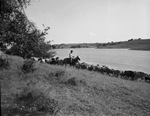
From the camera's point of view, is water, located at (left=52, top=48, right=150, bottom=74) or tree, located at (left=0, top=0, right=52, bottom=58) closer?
tree, located at (left=0, top=0, right=52, bottom=58)

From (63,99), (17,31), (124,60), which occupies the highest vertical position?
(17,31)

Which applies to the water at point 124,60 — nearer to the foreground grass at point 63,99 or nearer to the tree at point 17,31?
the foreground grass at point 63,99

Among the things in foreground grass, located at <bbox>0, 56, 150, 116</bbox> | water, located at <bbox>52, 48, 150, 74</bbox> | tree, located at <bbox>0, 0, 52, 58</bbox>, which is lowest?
water, located at <bbox>52, 48, 150, 74</bbox>

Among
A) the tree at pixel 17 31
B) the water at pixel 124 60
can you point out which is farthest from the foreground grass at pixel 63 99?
the water at pixel 124 60

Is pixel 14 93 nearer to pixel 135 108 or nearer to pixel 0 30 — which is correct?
pixel 0 30

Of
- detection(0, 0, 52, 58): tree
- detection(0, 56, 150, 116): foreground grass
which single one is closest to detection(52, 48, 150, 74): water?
detection(0, 56, 150, 116): foreground grass

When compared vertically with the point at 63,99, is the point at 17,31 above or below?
above

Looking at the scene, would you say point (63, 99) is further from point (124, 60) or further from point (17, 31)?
point (124, 60)

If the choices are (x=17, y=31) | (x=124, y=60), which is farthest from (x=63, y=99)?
(x=124, y=60)

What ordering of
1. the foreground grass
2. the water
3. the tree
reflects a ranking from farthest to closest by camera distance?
the water, the tree, the foreground grass

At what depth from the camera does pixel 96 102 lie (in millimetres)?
4906

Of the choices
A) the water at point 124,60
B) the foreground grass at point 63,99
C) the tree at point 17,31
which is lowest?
the water at point 124,60

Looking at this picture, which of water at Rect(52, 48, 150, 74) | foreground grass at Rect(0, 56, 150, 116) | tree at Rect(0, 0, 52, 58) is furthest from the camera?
water at Rect(52, 48, 150, 74)

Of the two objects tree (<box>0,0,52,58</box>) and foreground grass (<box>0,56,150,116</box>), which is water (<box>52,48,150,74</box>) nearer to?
foreground grass (<box>0,56,150,116</box>)
